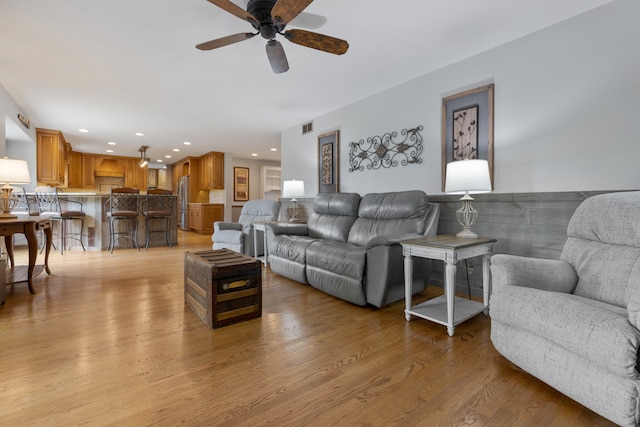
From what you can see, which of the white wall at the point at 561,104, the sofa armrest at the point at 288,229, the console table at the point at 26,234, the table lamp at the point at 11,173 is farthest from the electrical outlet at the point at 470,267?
the table lamp at the point at 11,173

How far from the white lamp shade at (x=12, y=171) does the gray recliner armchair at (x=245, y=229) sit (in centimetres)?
229

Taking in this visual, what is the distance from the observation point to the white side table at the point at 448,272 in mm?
1979

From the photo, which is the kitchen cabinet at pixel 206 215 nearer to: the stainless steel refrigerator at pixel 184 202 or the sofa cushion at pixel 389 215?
the stainless steel refrigerator at pixel 184 202

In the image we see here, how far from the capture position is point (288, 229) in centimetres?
373

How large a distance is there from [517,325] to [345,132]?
3.40 m

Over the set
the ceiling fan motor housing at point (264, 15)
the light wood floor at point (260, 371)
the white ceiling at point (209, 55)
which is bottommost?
the light wood floor at point (260, 371)

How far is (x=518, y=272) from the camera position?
1.65 m

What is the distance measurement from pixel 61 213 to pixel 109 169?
13.9 feet

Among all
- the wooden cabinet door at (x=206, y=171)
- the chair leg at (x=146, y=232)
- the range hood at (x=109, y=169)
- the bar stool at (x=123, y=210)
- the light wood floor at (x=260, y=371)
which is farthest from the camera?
the range hood at (x=109, y=169)

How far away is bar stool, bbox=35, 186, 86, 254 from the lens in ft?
16.6

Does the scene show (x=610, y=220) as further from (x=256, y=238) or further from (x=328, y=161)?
(x=256, y=238)

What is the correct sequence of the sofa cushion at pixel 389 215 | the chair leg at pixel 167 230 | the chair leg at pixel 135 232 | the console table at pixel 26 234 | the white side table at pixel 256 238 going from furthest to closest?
the chair leg at pixel 167 230
the chair leg at pixel 135 232
the white side table at pixel 256 238
the sofa cushion at pixel 389 215
the console table at pixel 26 234

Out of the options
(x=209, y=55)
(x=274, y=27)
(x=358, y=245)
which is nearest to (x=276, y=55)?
(x=274, y=27)

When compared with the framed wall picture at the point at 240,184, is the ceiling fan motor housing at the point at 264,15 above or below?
above
